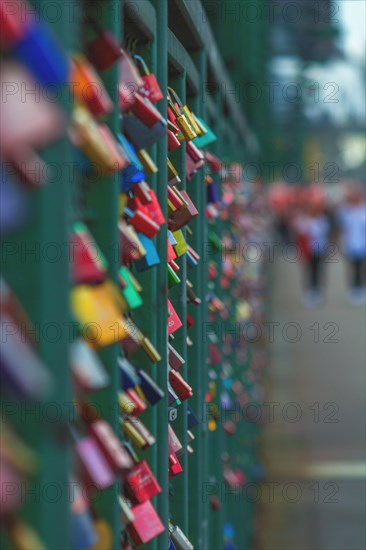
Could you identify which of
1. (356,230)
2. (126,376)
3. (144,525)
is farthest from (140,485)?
(356,230)

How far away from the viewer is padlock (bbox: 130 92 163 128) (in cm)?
265

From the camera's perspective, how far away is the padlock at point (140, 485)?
276 centimetres

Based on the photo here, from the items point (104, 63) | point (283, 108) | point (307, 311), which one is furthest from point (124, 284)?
point (283, 108)

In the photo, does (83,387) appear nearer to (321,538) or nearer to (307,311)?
(321,538)

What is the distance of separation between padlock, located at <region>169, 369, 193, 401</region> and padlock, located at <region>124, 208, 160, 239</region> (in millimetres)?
656

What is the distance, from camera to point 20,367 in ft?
5.32

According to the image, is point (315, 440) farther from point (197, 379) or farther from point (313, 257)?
point (313, 257)

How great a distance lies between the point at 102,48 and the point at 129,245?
1.44 ft

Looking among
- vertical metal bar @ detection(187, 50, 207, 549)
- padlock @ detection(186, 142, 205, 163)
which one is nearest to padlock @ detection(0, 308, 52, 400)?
padlock @ detection(186, 142, 205, 163)

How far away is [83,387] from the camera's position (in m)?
1.91

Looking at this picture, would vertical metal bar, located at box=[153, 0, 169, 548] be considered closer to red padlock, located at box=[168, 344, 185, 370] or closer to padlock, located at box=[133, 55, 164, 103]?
padlock, located at box=[133, 55, 164, 103]

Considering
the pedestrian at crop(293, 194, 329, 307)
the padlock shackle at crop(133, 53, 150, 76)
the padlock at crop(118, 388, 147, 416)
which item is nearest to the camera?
the padlock at crop(118, 388, 147, 416)

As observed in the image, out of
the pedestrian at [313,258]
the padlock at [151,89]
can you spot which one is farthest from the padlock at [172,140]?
the pedestrian at [313,258]

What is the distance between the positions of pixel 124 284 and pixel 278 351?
1327 cm
